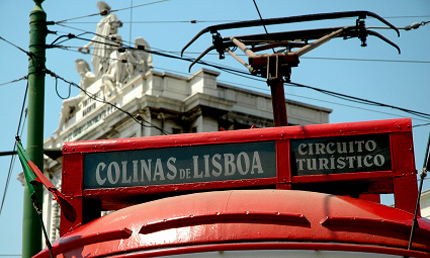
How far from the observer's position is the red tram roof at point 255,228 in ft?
17.0

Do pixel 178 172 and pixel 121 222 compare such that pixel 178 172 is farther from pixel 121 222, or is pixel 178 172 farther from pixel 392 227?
pixel 392 227

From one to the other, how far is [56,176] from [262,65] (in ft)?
145

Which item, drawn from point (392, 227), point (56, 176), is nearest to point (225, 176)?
point (392, 227)

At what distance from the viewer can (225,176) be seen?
6.37m

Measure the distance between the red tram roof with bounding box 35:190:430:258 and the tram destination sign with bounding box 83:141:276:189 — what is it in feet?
1.98

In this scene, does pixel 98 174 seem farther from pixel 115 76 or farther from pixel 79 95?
pixel 79 95

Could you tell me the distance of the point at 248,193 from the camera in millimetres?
5730

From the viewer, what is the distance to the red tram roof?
5184mm

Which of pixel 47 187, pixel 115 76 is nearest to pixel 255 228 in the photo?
pixel 47 187

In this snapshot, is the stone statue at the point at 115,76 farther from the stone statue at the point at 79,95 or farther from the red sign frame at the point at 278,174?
the red sign frame at the point at 278,174

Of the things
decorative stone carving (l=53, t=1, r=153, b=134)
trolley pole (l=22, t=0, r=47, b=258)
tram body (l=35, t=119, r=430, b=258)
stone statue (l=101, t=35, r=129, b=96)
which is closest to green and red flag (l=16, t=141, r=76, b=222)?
tram body (l=35, t=119, r=430, b=258)

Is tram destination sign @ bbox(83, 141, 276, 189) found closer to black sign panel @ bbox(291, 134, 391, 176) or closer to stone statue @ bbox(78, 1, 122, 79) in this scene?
black sign panel @ bbox(291, 134, 391, 176)

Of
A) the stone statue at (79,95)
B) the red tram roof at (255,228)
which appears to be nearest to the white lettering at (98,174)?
the red tram roof at (255,228)

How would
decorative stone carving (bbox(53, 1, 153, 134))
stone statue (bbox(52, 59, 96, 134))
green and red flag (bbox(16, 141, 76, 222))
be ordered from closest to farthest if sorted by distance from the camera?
green and red flag (bbox(16, 141, 76, 222)), decorative stone carving (bbox(53, 1, 153, 134)), stone statue (bbox(52, 59, 96, 134))
